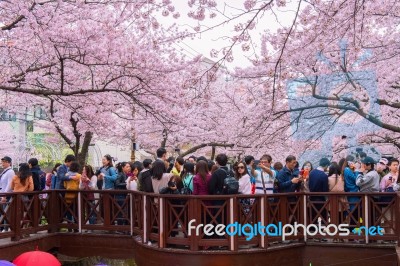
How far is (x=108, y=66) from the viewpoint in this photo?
12.0 meters

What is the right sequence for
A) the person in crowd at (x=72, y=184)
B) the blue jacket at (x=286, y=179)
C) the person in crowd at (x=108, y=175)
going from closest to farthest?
the blue jacket at (x=286, y=179)
the person in crowd at (x=72, y=184)
the person in crowd at (x=108, y=175)

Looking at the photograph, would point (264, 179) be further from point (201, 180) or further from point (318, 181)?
point (201, 180)

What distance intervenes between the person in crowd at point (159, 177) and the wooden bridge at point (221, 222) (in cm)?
27

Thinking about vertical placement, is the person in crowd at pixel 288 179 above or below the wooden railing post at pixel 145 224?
above

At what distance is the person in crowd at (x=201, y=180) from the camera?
30.4 ft

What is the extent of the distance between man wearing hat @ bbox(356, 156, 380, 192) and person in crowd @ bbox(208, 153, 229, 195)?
2.57 meters

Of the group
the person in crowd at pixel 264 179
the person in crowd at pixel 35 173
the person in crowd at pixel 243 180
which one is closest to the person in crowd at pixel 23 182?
the person in crowd at pixel 35 173

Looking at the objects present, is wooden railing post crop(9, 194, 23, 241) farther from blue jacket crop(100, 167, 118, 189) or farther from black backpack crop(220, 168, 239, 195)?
black backpack crop(220, 168, 239, 195)

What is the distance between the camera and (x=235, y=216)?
9.20 m

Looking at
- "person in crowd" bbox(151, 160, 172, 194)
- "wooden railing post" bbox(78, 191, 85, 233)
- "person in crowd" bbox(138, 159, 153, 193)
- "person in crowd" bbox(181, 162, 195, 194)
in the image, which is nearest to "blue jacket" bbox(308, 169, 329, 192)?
"person in crowd" bbox(181, 162, 195, 194)

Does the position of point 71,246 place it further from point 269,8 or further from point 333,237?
point 269,8

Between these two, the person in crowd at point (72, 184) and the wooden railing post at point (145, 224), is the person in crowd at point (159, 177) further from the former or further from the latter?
the person in crowd at point (72, 184)

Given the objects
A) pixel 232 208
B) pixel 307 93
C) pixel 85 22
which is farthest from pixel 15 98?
pixel 232 208

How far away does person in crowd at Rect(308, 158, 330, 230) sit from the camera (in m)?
10.0
